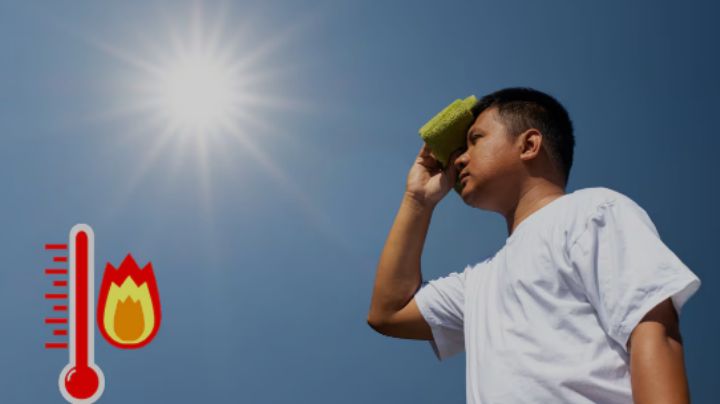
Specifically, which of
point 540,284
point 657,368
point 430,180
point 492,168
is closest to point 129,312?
point 430,180

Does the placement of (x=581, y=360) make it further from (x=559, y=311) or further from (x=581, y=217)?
(x=581, y=217)

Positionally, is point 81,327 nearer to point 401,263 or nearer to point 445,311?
point 401,263

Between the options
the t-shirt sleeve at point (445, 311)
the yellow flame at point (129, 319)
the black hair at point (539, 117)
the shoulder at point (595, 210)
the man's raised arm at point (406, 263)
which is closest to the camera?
the shoulder at point (595, 210)

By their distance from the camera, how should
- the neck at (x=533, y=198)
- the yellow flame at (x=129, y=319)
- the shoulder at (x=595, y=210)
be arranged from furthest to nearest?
1. the yellow flame at (x=129, y=319)
2. the neck at (x=533, y=198)
3. the shoulder at (x=595, y=210)

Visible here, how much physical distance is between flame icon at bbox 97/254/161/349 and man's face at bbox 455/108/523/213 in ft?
13.9

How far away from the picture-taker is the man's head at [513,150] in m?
2.03

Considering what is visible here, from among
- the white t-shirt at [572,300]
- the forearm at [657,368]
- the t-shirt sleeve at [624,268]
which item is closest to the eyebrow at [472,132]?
the white t-shirt at [572,300]

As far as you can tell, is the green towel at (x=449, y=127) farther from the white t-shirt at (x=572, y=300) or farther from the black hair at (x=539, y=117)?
the white t-shirt at (x=572, y=300)

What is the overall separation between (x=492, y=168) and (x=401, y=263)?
0.50 metres

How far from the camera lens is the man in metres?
1.41

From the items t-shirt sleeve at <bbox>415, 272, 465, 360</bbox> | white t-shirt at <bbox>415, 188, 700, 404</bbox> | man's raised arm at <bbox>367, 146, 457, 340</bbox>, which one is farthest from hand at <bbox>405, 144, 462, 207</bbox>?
white t-shirt at <bbox>415, 188, 700, 404</bbox>

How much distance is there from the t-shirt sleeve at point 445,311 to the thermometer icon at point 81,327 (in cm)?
515

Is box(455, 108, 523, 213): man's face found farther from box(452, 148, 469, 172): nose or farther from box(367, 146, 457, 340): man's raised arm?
box(367, 146, 457, 340): man's raised arm

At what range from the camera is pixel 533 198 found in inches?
78.6
